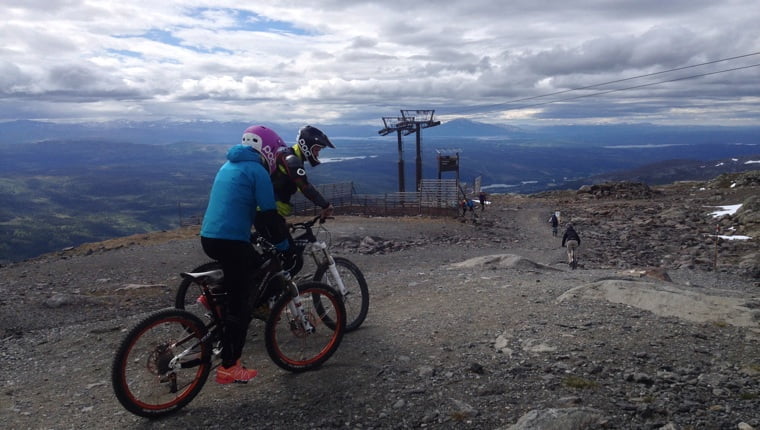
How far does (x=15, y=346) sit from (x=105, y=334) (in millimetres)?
1198

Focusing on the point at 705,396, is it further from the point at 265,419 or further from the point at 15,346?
the point at 15,346

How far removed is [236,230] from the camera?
5098 millimetres

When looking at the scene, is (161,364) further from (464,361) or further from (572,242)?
(572,242)

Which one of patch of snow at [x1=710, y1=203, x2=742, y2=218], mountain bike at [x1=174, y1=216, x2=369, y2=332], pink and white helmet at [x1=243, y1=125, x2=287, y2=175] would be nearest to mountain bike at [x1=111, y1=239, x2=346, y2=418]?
mountain bike at [x1=174, y1=216, x2=369, y2=332]

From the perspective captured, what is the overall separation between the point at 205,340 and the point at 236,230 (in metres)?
1.05

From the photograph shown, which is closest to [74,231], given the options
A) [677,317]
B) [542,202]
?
[542,202]

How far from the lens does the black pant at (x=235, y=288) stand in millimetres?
5137

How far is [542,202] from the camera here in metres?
41.9

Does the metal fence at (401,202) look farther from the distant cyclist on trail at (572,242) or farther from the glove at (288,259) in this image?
the glove at (288,259)

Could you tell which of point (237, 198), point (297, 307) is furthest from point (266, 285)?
point (237, 198)

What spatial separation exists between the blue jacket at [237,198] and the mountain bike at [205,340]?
0.44 metres

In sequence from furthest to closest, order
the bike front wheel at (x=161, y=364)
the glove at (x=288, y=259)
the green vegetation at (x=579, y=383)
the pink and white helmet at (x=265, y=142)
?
the glove at (x=288, y=259) → the pink and white helmet at (x=265, y=142) → the green vegetation at (x=579, y=383) → the bike front wheel at (x=161, y=364)

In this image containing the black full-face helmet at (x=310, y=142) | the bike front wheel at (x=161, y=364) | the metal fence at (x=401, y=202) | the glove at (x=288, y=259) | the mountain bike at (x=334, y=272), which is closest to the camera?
the bike front wheel at (x=161, y=364)

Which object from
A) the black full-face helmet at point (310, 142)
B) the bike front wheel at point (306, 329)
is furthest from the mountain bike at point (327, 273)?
the black full-face helmet at point (310, 142)
